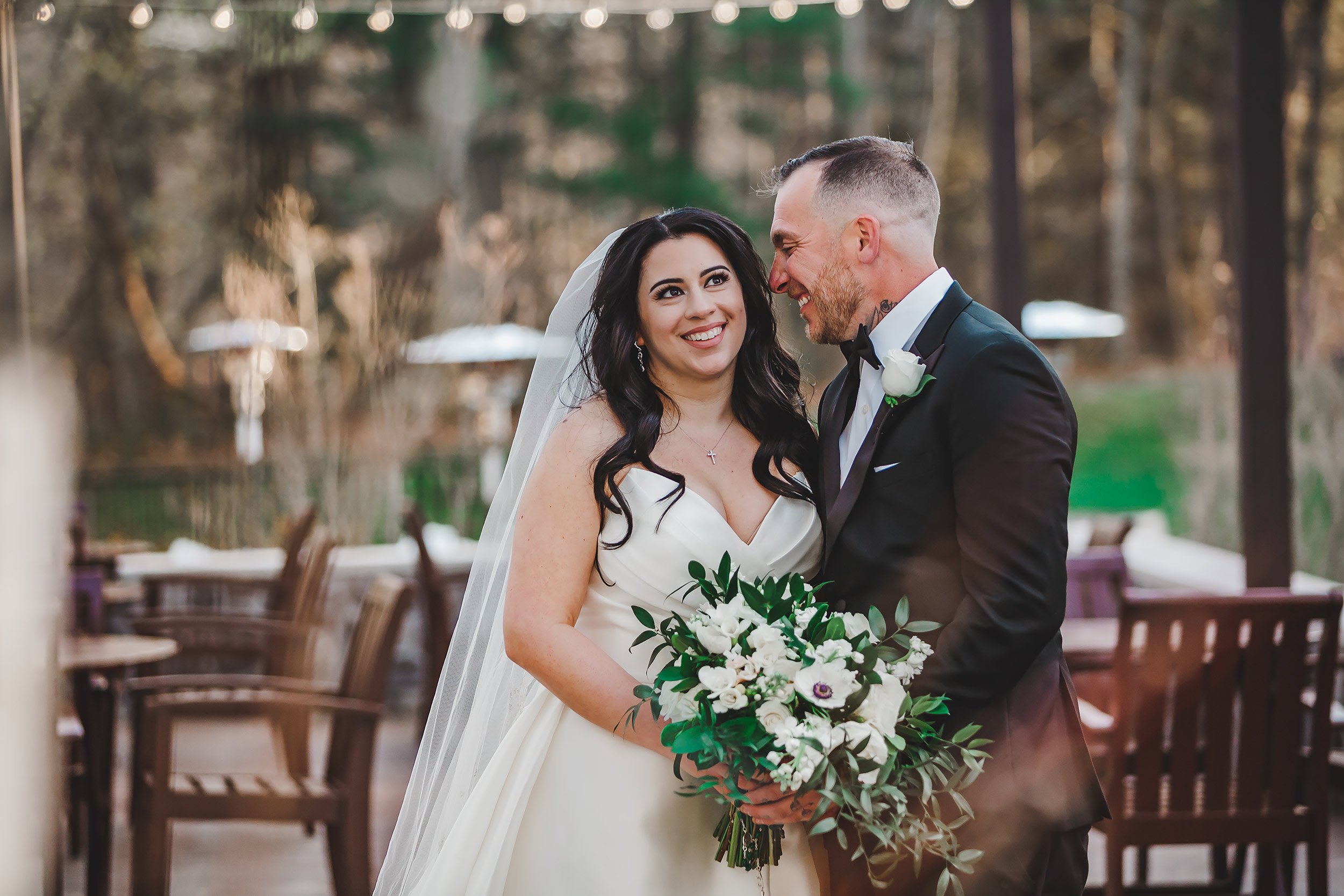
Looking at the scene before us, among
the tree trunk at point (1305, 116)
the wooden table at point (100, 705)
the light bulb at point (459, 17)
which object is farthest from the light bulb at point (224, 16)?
the tree trunk at point (1305, 116)

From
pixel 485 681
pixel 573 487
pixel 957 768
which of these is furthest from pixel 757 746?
pixel 485 681

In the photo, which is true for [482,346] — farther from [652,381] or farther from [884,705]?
[884,705]

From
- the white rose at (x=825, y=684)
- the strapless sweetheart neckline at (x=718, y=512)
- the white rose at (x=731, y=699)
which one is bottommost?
the white rose at (x=731, y=699)

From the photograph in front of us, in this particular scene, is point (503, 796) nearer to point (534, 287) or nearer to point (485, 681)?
point (485, 681)

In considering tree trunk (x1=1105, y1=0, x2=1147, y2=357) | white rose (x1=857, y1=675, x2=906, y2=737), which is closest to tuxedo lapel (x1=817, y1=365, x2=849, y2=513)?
white rose (x1=857, y1=675, x2=906, y2=737)

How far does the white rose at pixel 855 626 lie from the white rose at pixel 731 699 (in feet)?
0.62

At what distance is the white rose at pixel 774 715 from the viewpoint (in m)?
1.78

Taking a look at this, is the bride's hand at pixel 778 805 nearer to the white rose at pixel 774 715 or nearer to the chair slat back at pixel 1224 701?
the white rose at pixel 774 715

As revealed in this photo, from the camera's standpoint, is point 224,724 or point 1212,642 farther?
point 224,724

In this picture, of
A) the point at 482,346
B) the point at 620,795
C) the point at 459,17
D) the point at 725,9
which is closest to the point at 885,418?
the point at 620,795

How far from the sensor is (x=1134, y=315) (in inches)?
751

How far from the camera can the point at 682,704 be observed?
1863 millimetres

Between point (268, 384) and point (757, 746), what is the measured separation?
7.88 meters

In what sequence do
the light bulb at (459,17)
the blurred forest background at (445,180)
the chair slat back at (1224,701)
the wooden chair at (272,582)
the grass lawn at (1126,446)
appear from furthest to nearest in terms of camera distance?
the grass lawn at (1126,446), the blurred forest background at (445,180), the light bulb at (459,17), the wooden chair at (272,582), the chair slat back at (1224,701)
